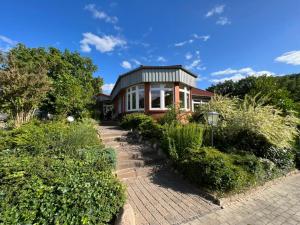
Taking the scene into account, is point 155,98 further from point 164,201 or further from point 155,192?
point 164,201

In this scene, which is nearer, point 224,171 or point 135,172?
point 224,171

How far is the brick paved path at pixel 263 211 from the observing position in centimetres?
338

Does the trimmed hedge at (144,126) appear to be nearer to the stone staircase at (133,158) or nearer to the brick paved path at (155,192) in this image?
the stone staircase at (133,158)

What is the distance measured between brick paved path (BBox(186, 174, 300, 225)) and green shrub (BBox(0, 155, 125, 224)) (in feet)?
5.25

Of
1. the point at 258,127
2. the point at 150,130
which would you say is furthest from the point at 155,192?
the point at 258,127

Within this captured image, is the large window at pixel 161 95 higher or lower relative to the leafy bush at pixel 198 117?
higher

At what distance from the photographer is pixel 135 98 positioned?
1254 centimetres

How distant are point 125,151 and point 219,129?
3.69m

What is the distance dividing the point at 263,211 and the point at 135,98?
986 centimetres

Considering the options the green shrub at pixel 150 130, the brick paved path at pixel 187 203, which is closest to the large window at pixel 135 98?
the green shrub at pixel 150 130

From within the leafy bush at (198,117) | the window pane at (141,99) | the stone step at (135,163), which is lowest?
the stone step at (135,163)

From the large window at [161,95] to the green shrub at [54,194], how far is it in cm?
890

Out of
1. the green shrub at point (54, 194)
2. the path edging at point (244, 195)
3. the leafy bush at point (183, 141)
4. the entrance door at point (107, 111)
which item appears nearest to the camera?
the green shrub at point (54, 194)

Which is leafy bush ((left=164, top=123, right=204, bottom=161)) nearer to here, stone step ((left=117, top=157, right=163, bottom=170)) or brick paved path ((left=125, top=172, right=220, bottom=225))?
stone step ((left=117, top=157, right=163, bottom=170))
